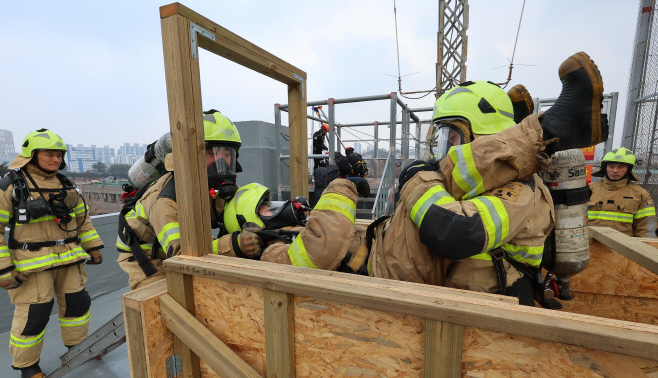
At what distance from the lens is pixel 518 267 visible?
146cm

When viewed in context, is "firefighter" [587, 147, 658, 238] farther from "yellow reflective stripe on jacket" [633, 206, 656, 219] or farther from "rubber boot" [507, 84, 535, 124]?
"rubber boot" [507, 84, 535, 124]

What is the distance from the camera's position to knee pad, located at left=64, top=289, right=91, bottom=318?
3.30 metres

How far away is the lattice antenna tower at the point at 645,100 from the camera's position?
17.0ft

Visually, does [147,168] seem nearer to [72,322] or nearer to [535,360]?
[72,322]

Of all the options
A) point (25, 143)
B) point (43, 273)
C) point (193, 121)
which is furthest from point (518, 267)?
point (25, 143)

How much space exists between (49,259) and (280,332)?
3.30m

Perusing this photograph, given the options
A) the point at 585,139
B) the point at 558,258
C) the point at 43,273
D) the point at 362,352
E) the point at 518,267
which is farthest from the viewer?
the point at 43,273

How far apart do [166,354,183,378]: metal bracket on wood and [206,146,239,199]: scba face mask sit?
47.1 inches

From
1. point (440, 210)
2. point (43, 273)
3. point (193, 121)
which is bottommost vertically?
point (43, 273)

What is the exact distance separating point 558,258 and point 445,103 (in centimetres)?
106

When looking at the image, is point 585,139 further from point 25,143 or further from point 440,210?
point 25,143

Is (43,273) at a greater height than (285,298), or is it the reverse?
(285,298)

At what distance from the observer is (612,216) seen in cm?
423

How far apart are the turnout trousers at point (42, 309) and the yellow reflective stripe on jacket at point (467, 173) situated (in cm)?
417
